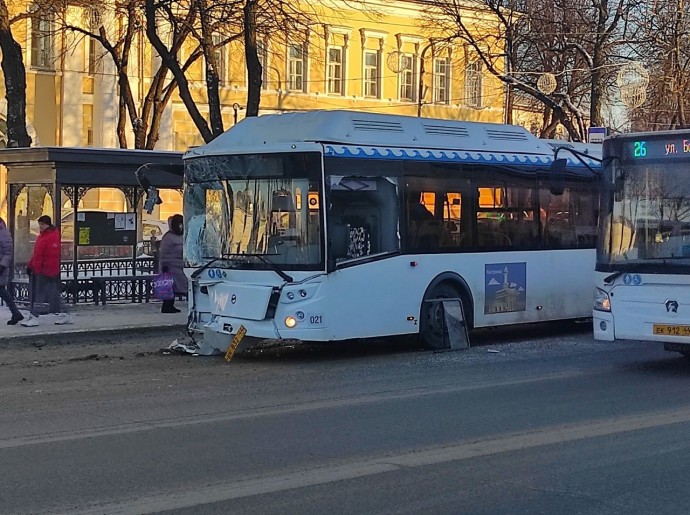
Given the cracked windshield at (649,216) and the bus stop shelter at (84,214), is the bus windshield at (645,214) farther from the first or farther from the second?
the bus stop shelter at (84,214)

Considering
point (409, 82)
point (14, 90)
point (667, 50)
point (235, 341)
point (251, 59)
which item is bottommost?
point (235, 341)

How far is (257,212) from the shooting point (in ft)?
45.0

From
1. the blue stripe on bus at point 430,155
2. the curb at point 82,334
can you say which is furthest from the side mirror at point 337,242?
the curb at point 82,334

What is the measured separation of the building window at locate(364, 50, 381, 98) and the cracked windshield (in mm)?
40325

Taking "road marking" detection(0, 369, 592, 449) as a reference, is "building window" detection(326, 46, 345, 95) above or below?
above

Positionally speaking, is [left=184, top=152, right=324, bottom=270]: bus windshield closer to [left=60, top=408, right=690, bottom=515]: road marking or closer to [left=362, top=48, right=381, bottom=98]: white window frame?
[left=60, top=408, right=690, bottom=515]: road marking

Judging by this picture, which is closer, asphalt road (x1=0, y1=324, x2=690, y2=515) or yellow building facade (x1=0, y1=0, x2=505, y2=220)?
asphalt road (x1=0, y1=324, x2=690, y2=515)

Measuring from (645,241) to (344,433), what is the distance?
5.48m

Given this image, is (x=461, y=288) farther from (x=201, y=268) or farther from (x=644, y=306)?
(x=201, y=268)

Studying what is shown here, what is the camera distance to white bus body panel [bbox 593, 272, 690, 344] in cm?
1249

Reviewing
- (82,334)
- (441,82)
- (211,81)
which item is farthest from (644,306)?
(441,82)

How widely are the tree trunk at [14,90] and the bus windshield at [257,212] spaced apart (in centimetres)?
994

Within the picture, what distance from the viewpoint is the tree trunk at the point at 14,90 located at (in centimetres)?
2292

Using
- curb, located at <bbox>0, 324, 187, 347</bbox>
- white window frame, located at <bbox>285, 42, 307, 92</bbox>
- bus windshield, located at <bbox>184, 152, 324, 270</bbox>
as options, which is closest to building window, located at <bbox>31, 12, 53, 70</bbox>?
white window frame, located at <bbox>285, 42, 307, 92</bbox>
